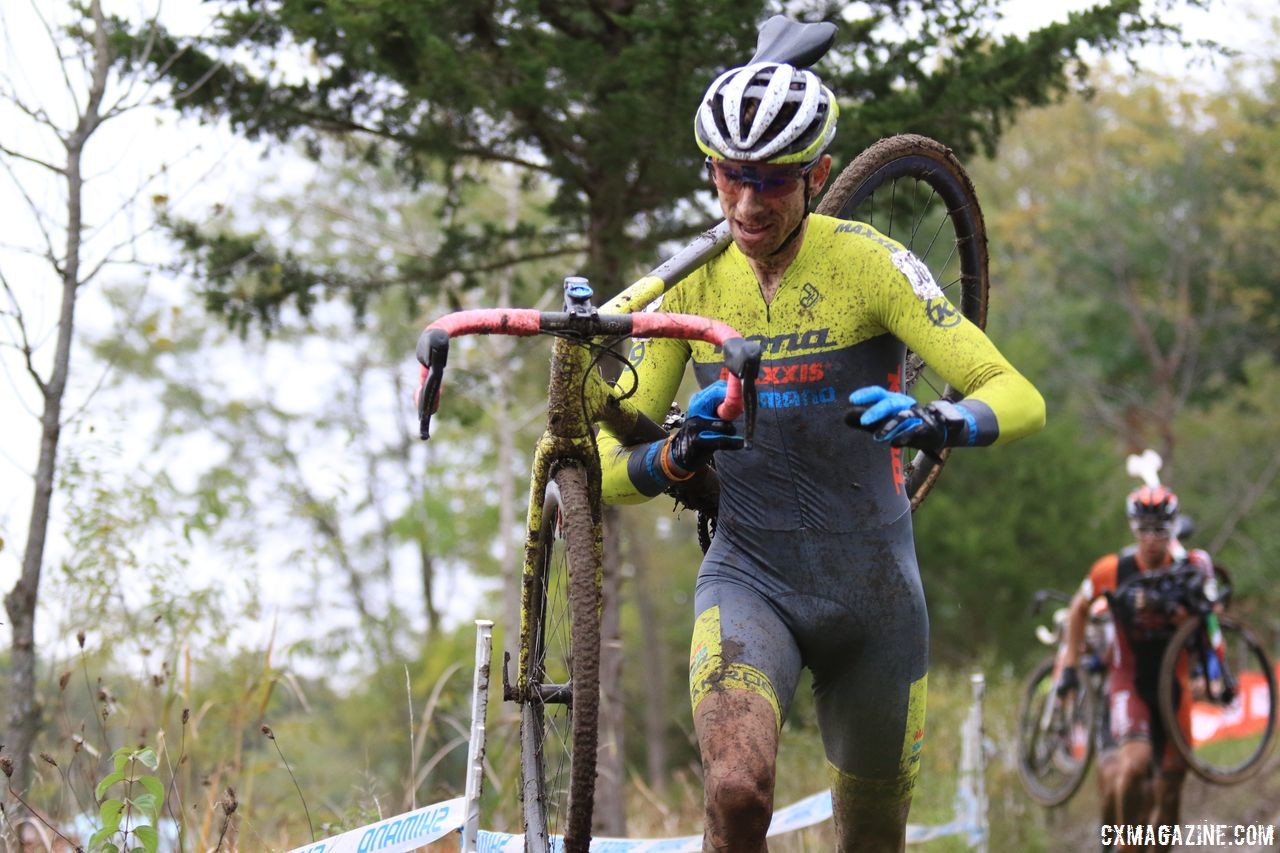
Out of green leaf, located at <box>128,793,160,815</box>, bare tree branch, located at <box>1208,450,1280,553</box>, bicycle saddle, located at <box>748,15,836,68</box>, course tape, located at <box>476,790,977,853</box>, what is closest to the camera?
green leaf, located at <box>128,793,160,815</box>

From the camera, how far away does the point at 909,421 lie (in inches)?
140

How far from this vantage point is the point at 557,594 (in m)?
4.52

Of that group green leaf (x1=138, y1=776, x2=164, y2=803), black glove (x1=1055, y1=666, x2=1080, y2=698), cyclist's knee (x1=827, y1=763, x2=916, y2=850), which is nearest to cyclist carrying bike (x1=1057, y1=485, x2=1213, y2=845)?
black glove (x1=1055, y1=666, x2=1080, y2=698)

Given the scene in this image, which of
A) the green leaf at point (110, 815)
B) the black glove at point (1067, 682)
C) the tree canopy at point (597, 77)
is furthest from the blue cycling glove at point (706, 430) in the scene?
the black glove at point (1067, 682)

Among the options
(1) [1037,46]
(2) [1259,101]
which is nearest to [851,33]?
(1) [1037,46]

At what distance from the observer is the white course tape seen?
4438 millimetres

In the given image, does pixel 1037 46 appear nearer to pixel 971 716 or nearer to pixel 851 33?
pixel 851 33

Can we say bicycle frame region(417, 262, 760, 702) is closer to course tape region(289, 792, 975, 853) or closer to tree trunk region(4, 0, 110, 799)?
course tape region(289, 792, 975, 853)

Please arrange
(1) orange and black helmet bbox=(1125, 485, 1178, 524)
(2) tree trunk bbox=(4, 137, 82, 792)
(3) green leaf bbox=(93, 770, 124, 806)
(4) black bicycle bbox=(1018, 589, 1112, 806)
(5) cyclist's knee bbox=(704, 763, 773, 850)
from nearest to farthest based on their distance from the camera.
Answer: (5) cyclist's knee bbox=(704, 763, 773, 850) < (3) green leaf bbox=(93, 770, 124, 806) < (2) tree trunk bbox=(4, 137, 82, 792) < (1) orange and black helmet bbox=(1125, 485, 1178, 524) < (4) black bicycle bbox=(1018, 589, 1112, 806)

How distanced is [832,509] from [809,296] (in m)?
0.59

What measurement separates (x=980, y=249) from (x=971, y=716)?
5639 mm

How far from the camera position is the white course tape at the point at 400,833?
444cm

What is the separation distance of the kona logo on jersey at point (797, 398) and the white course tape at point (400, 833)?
1596mm

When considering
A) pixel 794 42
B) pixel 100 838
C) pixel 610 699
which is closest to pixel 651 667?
pixel 610 699
